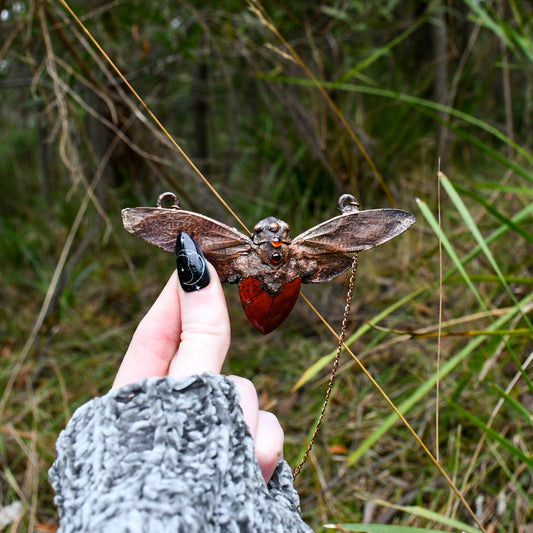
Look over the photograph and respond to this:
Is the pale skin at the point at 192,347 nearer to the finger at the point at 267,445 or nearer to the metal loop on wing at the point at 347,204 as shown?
the finger at the point at 267,445

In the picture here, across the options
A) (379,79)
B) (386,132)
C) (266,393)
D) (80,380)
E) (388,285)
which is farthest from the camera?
(379,79)

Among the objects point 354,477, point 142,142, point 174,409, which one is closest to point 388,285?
point 354,477

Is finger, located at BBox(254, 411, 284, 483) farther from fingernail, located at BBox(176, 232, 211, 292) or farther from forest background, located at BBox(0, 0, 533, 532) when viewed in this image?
forest background, located at BBox(0, 0, 533, 532)

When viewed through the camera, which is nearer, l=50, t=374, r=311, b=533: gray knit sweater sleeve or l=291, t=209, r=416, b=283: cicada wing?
l=50, t=374, r=311, b=533: gray knit sweater sleeve

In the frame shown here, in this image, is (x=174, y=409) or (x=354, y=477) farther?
(x=354, y=477)

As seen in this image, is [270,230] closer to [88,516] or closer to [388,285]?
[88,516]

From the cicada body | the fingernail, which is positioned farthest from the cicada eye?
the fingernail
